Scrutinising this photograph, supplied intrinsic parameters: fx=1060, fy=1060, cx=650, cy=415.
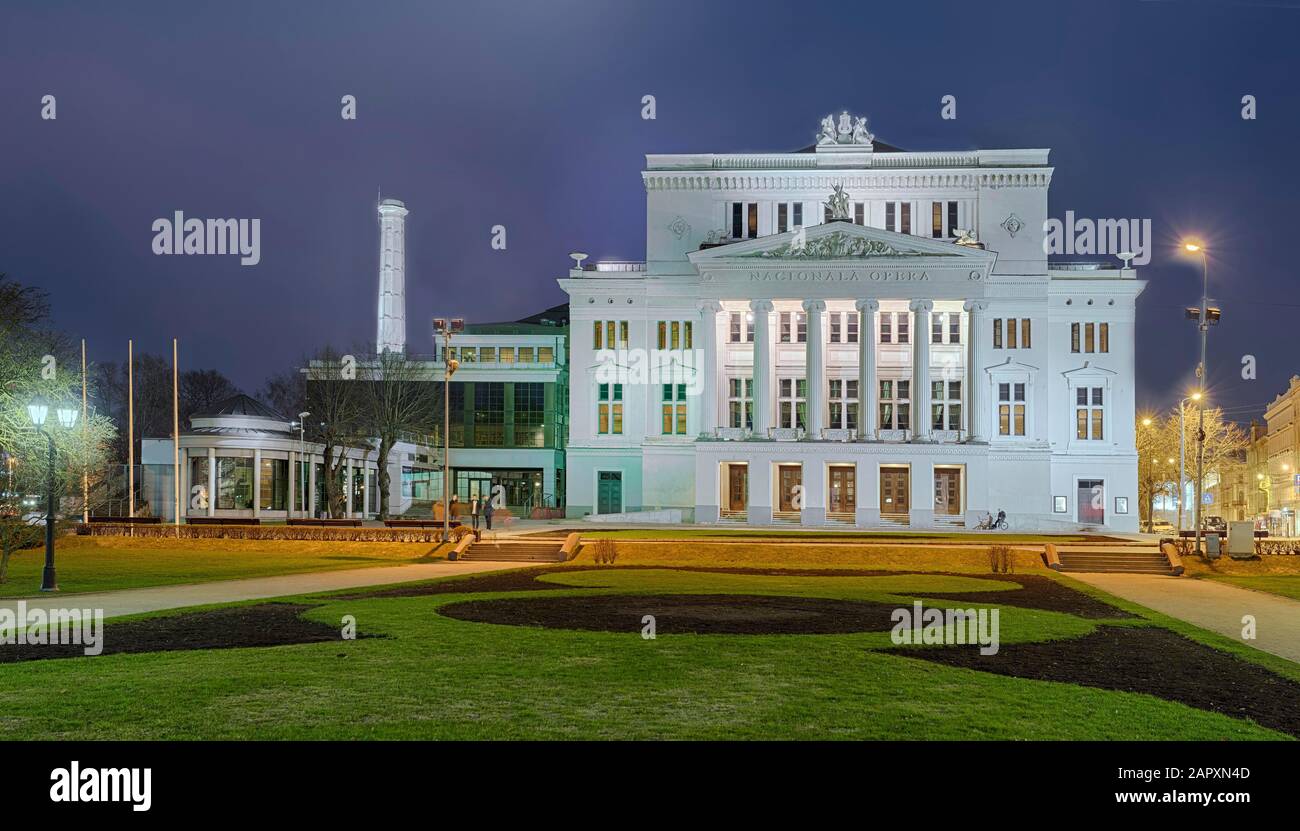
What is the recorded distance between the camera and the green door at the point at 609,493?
76625 mm

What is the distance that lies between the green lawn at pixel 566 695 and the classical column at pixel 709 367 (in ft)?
166

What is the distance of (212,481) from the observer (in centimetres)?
6456

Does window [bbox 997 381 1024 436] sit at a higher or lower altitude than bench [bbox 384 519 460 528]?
higher

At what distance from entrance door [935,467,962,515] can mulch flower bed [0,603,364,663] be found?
54.6m

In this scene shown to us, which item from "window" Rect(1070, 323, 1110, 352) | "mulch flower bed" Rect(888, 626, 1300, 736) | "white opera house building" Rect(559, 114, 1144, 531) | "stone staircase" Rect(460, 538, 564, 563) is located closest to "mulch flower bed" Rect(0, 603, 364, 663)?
"mulch flower bed" Rect(888, 626, 1300, 736)

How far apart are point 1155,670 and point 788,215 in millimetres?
62258

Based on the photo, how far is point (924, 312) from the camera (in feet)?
226

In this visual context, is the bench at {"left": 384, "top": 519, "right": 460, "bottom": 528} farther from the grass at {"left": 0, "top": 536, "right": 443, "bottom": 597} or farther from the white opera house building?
the white opera house building

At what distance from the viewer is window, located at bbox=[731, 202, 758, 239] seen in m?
76.4

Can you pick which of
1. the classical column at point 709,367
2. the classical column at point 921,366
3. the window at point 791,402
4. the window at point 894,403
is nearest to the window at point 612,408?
the classical column at point 709,367

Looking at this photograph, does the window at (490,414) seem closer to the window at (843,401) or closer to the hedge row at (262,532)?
the window at (843,401)

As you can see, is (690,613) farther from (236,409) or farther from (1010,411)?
(1010,411)
